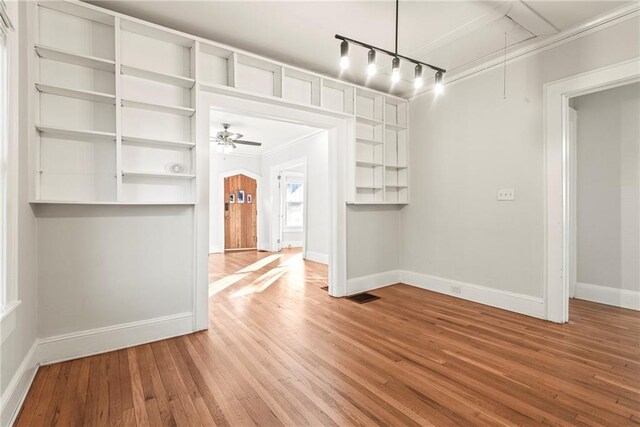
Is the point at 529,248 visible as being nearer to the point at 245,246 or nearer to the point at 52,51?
the point at 52,51

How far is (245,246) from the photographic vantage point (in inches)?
340

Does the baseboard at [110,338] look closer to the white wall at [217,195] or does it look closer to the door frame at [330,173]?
the door frame at [330,173]

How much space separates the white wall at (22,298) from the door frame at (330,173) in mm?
1127

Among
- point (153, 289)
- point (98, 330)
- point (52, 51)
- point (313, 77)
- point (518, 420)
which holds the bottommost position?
point (518, 420)

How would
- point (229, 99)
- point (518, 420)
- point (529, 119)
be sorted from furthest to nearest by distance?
point (529, 119)
point (229, 99)
point (518, 420)

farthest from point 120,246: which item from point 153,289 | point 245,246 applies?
point 245,246

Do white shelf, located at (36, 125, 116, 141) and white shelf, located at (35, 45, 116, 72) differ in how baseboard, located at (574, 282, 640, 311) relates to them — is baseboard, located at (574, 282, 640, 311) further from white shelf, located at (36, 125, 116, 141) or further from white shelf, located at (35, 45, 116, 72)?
white shelf, located at (35, 45, 116, 72)

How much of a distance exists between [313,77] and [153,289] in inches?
112

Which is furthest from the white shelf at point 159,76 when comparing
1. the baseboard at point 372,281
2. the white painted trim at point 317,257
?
the white painted trim at point 317,257

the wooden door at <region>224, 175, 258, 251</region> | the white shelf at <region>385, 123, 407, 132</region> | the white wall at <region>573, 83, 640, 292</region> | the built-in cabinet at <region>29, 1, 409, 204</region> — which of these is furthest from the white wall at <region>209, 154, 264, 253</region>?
the white wall at <region>573, 83, 640, 292</region>

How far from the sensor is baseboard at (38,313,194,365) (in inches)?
91.7

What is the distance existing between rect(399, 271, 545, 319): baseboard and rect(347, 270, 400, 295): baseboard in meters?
0.17

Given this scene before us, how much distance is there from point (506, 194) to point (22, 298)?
4.33 m

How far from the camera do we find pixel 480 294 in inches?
147
